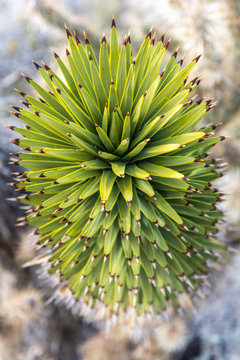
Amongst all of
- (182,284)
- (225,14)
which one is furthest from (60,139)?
(225,14)

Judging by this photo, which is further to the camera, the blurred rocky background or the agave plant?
the blurred rocky background

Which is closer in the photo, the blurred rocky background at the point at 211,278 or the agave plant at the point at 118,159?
the agave plant at the point at 118,159

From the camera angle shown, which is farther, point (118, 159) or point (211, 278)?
point (211, 278)

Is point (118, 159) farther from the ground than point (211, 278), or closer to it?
farther from the ground
